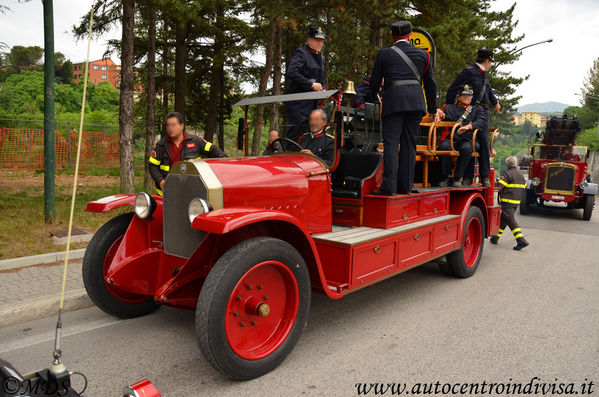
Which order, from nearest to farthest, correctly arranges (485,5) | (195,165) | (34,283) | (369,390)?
(369,390)
(195,165)
(34,283)
(485,5)

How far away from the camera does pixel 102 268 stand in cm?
394

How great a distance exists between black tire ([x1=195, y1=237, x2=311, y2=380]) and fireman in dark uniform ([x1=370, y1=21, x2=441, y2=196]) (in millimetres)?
1913

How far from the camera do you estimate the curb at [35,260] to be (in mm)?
5422

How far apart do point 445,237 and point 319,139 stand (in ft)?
6.77

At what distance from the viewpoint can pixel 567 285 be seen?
5848 millimetres

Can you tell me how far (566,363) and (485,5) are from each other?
33.4 meters

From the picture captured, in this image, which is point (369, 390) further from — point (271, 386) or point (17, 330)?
point (17, 330)

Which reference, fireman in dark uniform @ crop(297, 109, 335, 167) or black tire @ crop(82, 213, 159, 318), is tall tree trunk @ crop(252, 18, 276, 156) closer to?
fireman in dark uniform @ crop(297, 109, 335, 167)

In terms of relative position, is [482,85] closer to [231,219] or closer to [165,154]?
[165,154]

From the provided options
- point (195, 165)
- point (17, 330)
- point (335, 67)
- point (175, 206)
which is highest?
point (335, 67)

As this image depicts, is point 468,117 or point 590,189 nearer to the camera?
point 468,117

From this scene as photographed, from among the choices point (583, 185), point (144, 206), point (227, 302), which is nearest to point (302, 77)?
point (144, 206)

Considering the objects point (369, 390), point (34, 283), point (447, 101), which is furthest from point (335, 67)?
point (369, 390)

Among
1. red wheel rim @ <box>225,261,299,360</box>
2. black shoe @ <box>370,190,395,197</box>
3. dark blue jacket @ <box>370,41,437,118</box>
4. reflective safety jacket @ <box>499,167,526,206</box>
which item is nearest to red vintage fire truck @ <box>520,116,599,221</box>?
reflective safety jacket @ <box>499,167,526,206</box>
